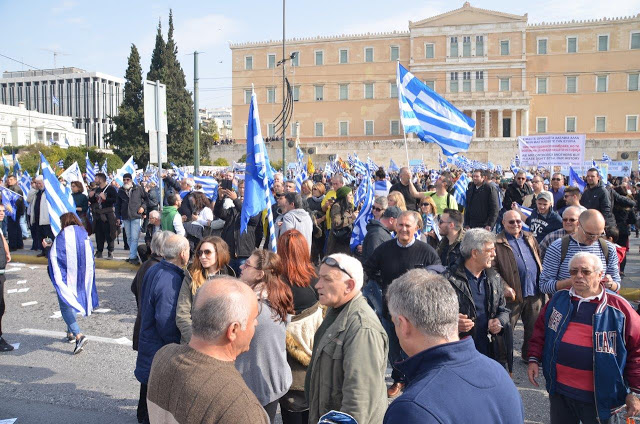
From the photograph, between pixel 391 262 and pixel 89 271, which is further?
pixel 89 271

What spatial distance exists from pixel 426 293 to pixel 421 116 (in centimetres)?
733

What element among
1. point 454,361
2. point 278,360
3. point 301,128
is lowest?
point 278,360

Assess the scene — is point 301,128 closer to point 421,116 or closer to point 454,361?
point 421,116

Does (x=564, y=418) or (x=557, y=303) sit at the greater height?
(x=557, y=303)

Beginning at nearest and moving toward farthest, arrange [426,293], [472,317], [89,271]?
[426,293] → [472,317] → [89,271]

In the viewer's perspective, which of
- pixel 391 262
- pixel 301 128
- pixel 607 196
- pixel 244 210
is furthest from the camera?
pixel 301 128

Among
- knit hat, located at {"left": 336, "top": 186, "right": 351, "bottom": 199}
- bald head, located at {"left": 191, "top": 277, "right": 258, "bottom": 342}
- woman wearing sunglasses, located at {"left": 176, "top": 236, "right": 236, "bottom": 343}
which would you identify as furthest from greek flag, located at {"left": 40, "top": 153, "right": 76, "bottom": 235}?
bald head, located at {"left": 191, "top": 277, "right": 258, "bottom": 342}

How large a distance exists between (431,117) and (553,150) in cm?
732

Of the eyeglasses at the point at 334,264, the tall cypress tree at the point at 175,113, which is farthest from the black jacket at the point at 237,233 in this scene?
the tall cypress tree at the point at 175,113

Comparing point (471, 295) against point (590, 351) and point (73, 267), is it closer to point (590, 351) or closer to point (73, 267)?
point (590, 351)

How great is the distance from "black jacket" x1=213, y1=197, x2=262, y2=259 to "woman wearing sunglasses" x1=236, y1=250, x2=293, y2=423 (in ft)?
12.8

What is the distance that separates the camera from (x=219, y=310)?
208 cm

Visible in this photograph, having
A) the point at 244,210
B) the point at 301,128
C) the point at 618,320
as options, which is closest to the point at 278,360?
the point at 618,320

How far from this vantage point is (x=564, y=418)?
3.35 m
